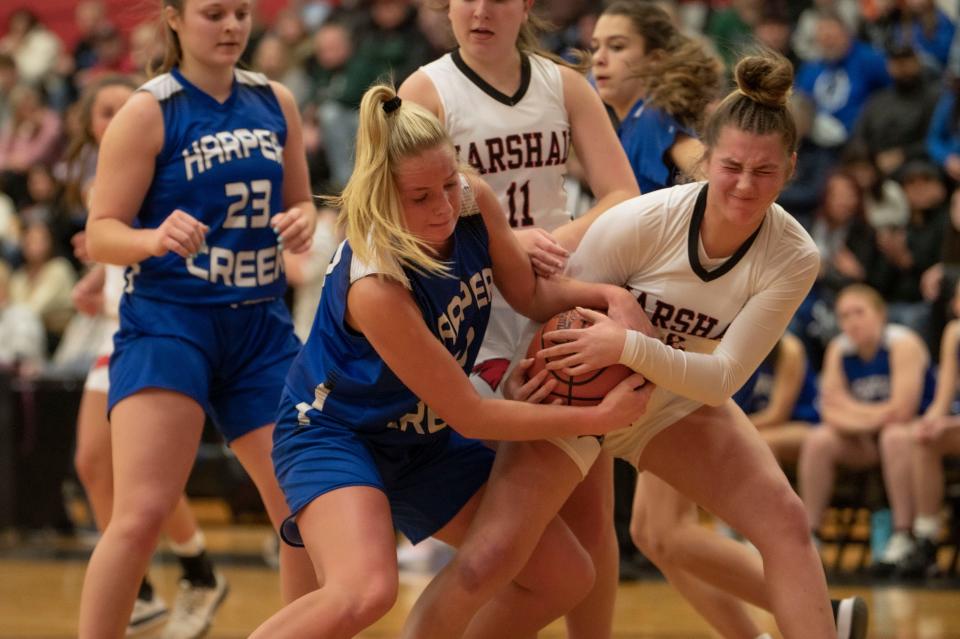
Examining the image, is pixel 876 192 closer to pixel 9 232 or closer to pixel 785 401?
pixel 785 401

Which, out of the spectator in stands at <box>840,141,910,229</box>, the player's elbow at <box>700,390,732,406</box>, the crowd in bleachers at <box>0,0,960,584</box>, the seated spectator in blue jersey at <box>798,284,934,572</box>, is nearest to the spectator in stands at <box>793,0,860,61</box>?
the crowd in bleachers at <box>0,0,960,584</box>

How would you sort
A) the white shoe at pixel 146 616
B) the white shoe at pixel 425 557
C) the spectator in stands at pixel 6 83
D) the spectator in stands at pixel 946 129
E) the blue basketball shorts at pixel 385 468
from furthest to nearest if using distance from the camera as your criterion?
the spectator in stands at pixel 6 83 < the spectator in stands at pixel 946 129 < the white shoe at pixel 425 557 < the white shoe at pixel 146 616 < the blue basketball shorts at pixel 385 468

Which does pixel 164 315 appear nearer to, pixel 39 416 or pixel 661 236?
pixel 661 236

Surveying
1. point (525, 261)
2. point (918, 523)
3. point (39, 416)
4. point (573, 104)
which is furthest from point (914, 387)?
point (39, 416)

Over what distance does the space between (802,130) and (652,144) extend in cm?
522

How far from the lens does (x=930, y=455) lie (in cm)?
717

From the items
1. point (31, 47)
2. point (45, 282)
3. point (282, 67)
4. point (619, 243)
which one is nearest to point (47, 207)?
point (45, 282)

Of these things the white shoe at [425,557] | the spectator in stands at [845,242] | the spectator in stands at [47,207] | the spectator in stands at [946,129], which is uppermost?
the spectator in stands at [946,129]

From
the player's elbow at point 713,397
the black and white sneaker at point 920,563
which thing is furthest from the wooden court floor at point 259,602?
the player's elbow at point 713,397

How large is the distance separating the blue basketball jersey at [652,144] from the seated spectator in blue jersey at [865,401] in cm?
327

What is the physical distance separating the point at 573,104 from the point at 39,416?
560 centimetres

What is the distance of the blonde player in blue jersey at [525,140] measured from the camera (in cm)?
403

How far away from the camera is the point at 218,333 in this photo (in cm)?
419

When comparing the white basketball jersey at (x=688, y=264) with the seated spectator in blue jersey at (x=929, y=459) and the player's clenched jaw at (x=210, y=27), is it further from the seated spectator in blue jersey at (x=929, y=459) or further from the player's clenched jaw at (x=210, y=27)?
the seated spectator in blue jersey at (x=929, y=459)
